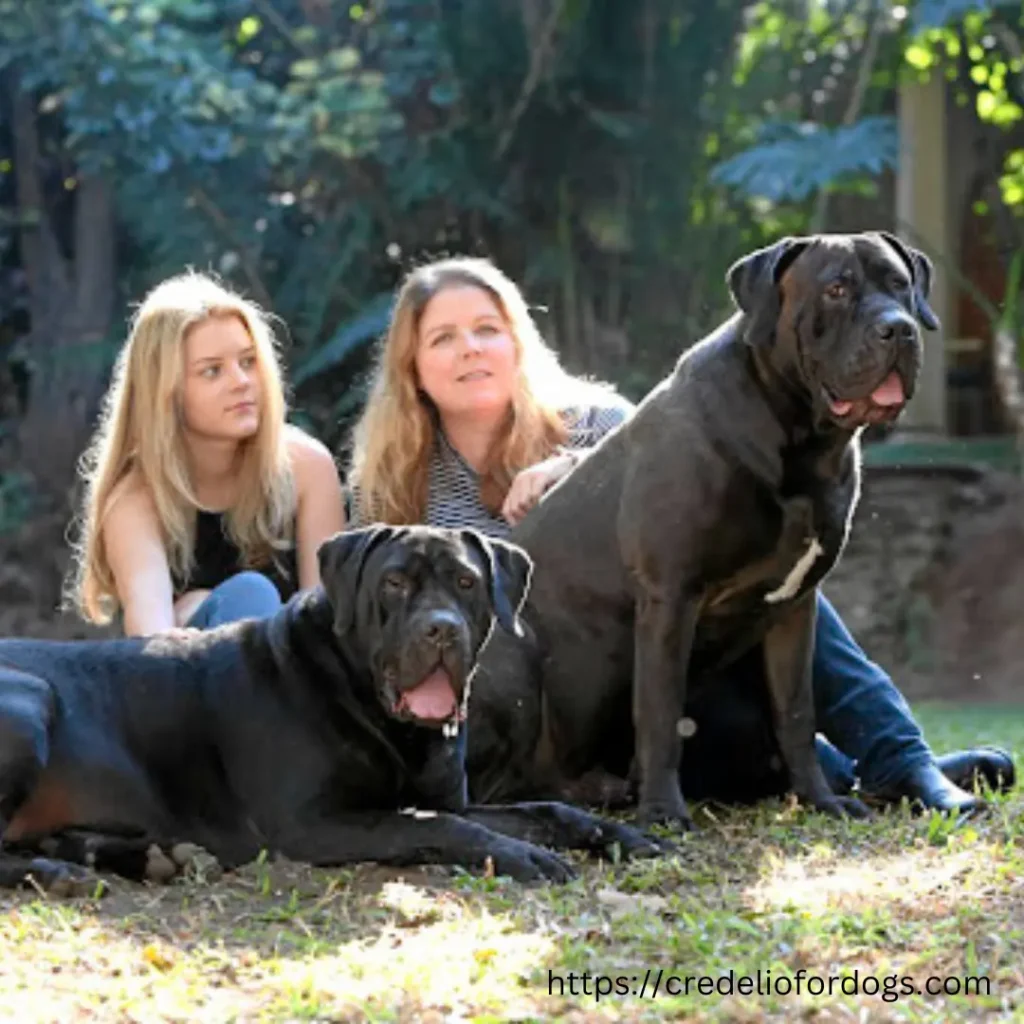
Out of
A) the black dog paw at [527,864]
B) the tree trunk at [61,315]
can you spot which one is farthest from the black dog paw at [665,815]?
the tree trunk at [61,315]

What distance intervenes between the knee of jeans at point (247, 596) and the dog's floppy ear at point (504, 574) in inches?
34.9

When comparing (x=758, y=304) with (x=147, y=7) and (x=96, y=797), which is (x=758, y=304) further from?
(x=147, y=7)

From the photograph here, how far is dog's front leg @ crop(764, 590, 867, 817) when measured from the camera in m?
5.03

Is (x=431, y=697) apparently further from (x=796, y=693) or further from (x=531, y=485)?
(x=531, y=485)

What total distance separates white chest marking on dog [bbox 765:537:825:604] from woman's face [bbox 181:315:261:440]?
1639 mm

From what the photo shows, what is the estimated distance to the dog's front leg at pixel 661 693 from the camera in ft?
15.6

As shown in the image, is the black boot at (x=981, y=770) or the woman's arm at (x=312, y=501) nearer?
the black boot at (x=981, y=770)

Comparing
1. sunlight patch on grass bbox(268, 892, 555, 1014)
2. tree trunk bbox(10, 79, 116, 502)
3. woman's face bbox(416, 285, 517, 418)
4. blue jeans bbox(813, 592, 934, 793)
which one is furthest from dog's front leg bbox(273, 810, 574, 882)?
tree trunk bbox(10, 79, 116, 502)

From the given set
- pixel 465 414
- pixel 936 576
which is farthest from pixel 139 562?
pixel 936 576

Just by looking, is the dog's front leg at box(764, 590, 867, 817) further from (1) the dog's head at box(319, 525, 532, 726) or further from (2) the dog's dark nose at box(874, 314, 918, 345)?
(1) the dog's head at box(319, 525, 532, 726)

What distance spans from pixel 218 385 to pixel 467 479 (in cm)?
79

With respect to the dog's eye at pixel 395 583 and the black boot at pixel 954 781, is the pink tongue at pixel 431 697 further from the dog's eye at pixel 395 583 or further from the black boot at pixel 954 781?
the black boot at pixel 954 781

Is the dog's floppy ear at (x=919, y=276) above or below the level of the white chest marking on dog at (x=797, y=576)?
above

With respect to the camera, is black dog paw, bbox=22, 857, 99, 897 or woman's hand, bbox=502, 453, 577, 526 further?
woman's hand, bbox=502, 453, 577, 526
